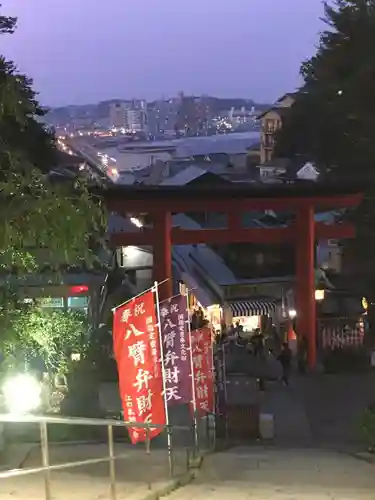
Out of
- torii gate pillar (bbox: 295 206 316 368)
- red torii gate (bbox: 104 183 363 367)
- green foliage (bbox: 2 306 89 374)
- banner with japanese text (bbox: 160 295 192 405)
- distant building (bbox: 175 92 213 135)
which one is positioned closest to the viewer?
green foliage (bbox: 2 306 89 374)

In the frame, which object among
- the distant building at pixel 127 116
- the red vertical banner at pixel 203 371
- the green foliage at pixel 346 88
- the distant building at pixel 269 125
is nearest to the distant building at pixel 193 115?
the distant building at pixel 127 116

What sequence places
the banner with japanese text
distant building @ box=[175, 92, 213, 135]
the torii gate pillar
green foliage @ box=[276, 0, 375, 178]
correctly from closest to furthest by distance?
the banner with japanese text < the torii gate pillar < green foliage @ box=[276, 0, 375, 178] < distant building @ box=[175, 92, 213, 135]

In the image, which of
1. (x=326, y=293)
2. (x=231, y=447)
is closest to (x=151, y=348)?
(x=231, y=447)

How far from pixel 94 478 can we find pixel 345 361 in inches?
562

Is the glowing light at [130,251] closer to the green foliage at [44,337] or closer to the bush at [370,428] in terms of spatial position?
the green foliage at [44,337]

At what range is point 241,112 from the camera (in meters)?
125

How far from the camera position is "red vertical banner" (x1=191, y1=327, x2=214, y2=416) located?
13930 mm

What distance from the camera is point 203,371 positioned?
14.1 metres

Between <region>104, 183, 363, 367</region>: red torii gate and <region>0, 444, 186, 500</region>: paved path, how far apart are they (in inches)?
363

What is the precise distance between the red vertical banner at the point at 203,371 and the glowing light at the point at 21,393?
10.7 ft

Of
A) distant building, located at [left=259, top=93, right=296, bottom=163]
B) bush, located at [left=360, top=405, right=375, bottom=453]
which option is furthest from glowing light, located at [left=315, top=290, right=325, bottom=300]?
distant building, located at [left=259, top=93, right=296, bottom=163]

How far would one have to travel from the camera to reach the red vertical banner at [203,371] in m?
13.9

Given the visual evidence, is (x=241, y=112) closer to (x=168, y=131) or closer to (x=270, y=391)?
(x=168, y=131)

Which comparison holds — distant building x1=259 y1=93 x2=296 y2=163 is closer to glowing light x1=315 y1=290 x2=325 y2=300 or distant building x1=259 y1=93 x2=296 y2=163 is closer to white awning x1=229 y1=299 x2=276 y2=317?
white awning x1=229 y1=299 x2=276 y2=317
